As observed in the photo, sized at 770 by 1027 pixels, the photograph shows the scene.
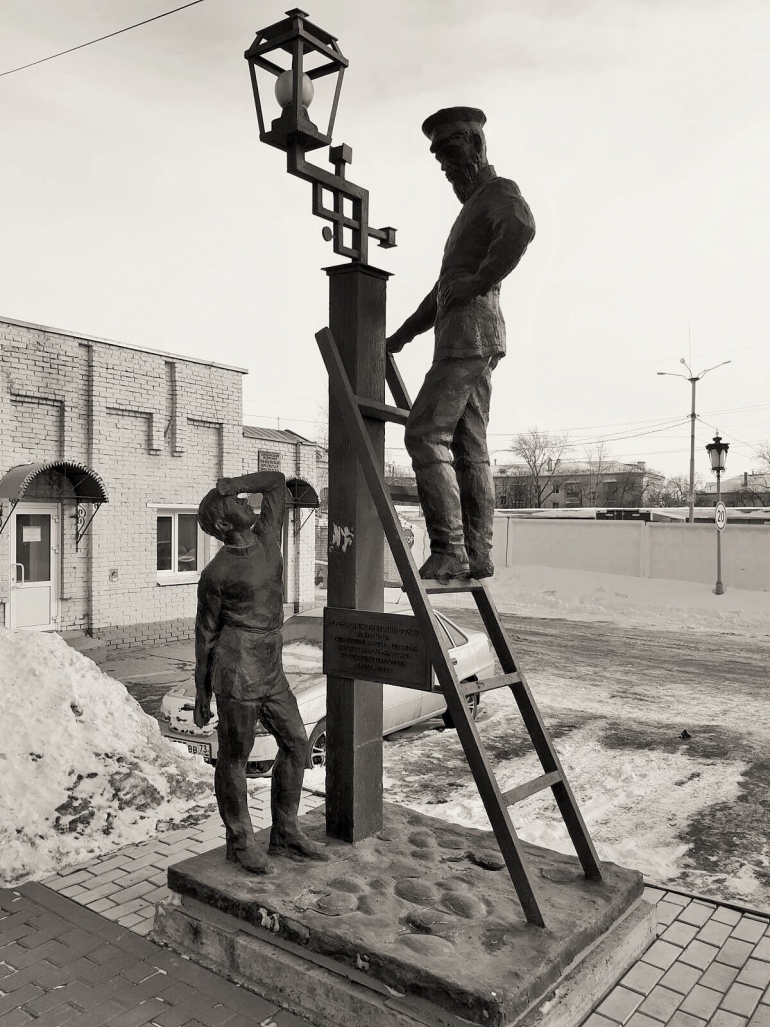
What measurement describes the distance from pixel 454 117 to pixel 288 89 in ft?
2.66

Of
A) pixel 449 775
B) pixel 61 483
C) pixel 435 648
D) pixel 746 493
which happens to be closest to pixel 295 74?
pixel 435 648

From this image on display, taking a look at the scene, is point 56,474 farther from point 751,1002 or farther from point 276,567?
point 751,1002

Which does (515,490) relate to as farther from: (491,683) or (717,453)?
(491,683)

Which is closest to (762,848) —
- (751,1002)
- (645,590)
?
(751,1002)

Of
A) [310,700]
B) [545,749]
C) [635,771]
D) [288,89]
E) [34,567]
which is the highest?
[288,89]

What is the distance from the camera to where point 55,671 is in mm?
6098

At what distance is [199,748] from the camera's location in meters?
6.91

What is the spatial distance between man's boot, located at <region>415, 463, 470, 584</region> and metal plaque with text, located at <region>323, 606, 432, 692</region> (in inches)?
12.0

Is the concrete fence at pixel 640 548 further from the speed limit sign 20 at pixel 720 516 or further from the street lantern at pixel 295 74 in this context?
the street lantern at pixel 295 74

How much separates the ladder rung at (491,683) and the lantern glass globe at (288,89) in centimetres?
289

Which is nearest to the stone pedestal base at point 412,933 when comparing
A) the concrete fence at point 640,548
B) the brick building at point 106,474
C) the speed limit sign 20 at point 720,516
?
the brick building at point 106,474

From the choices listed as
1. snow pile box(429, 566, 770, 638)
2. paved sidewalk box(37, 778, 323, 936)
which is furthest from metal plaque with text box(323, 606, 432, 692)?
snow pile box(429, 566, 770, 638)

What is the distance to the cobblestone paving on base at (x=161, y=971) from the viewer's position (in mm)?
3379

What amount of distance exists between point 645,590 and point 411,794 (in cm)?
1555
